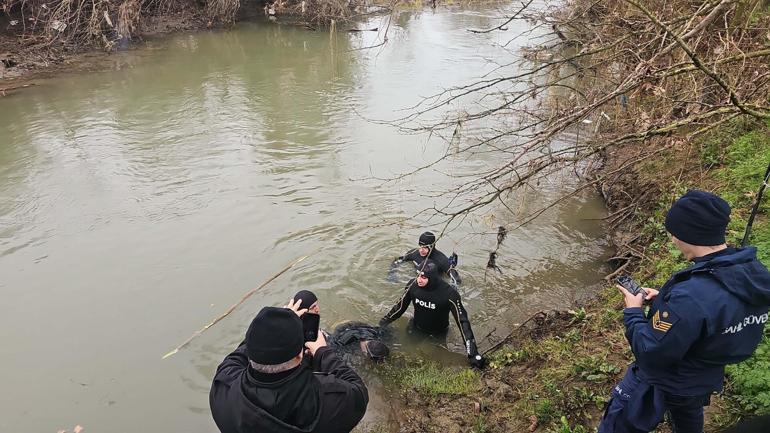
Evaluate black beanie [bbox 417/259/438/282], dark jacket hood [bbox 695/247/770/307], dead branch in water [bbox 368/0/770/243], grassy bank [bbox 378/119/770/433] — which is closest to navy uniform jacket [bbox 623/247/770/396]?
dark jacket hood [bbox 695/247/770/307]

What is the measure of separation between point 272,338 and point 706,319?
6.53ft

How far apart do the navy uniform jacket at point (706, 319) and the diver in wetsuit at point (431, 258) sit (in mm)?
3602

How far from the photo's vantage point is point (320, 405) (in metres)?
2.60

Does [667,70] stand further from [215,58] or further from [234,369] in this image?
[215,58]

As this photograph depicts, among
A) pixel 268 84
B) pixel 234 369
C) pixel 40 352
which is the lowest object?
pixel 40 352

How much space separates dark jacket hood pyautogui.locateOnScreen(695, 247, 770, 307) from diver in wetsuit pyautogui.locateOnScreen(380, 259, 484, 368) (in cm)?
320

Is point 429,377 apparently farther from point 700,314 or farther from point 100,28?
point 100,28

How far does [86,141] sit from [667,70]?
1220 cm

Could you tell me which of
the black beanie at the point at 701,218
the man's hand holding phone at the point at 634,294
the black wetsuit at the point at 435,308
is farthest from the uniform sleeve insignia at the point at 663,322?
the black wetsuit at the point at 435,308

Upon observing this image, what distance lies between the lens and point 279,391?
97.3 inches

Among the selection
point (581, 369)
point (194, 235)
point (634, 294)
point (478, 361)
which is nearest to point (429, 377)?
point (478, 361)

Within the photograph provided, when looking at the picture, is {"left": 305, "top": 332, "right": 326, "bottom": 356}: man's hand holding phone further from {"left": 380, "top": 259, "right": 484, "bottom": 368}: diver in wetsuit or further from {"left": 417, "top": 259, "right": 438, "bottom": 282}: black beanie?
{"left": 417, "top": 259, "right": 438, "bottom": 282}: black beanie

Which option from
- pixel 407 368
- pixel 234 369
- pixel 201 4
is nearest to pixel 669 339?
pixel 234 369

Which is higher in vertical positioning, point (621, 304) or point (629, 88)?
point (629, 88)
